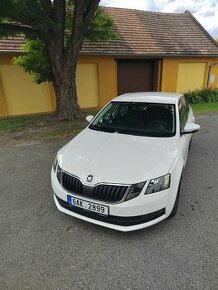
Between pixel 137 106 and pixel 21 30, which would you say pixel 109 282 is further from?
pixel 21 30

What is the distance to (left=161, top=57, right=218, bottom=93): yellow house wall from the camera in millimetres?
12666

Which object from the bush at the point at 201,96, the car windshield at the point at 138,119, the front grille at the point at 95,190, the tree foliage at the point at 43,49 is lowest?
the bush at the point at 201,96

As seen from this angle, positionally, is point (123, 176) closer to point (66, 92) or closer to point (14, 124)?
point (66, 92)

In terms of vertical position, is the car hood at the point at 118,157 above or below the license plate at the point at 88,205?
above

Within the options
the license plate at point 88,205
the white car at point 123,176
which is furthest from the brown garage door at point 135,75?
the license plate at point 88,205

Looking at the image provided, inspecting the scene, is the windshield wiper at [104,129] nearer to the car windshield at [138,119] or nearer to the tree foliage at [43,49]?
the car windshield at [138,119]

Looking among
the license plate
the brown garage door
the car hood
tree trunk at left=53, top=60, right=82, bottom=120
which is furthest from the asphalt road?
the brown garage door

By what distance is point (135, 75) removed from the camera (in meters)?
12.5

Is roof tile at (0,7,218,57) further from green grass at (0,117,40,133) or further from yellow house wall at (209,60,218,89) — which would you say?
green grass at (0,117,40,133)

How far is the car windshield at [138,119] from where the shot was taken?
3.54 m

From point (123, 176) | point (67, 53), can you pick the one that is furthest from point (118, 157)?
point (67, 53)

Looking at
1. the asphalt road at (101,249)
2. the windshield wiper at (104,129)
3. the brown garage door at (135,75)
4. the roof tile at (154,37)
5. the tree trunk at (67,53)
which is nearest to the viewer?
the asphalt road at (101,249)

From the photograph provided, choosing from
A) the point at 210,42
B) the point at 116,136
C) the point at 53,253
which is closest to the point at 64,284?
the point at 53,253

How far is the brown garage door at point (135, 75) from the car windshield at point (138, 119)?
335 inches
